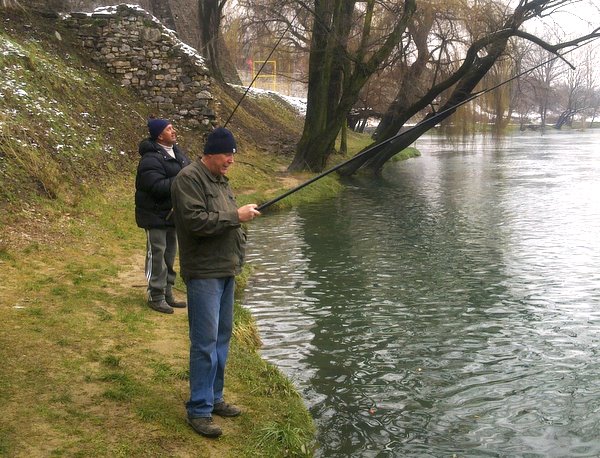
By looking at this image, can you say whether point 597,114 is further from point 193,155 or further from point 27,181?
point 27,181

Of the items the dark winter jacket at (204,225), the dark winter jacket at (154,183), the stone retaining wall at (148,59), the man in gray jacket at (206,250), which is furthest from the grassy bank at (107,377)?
the stone retaining wall at (148,59)

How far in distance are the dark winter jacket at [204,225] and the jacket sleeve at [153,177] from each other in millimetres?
2066

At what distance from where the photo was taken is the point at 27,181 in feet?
34.3

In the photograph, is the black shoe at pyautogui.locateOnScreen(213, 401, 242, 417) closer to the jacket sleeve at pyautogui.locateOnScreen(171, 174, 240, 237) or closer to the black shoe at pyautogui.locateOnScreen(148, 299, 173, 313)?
the jacket sleeve at pyautogui.locateOnScreen(171, 174, 240, 237)

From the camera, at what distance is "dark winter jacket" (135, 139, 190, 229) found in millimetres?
6578

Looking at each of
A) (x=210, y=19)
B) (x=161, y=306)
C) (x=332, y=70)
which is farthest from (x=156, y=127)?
(x=210, y=19)

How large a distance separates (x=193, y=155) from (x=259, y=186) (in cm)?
178

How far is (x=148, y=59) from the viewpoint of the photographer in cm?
1820

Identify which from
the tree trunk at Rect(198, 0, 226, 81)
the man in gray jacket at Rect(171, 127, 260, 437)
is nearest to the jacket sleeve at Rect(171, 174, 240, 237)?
the man in gray jacket at Rect(171, 127, 260, 437)

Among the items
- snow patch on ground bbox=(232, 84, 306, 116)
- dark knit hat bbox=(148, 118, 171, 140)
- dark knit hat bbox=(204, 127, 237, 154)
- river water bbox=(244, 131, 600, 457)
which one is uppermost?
snow patch on ground bbox=(232, 84, 306, 116)

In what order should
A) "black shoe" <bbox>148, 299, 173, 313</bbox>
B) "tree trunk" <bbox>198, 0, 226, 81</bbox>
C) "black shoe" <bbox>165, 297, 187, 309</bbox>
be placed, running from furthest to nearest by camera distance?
"tree trunk" <bbox>198, 0, 226, 81</bbox> < "black shoe" <bbox>165, 297, 187, 309</bbox> < "black shoe" <bbox>148, 299, 173, 313</bbox>

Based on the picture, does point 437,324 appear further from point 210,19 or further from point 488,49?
point 210,19

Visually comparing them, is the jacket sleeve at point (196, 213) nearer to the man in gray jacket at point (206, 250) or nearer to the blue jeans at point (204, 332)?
the man in gray jacket at point (206, 250)

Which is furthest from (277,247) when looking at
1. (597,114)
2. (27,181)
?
(597,114)
